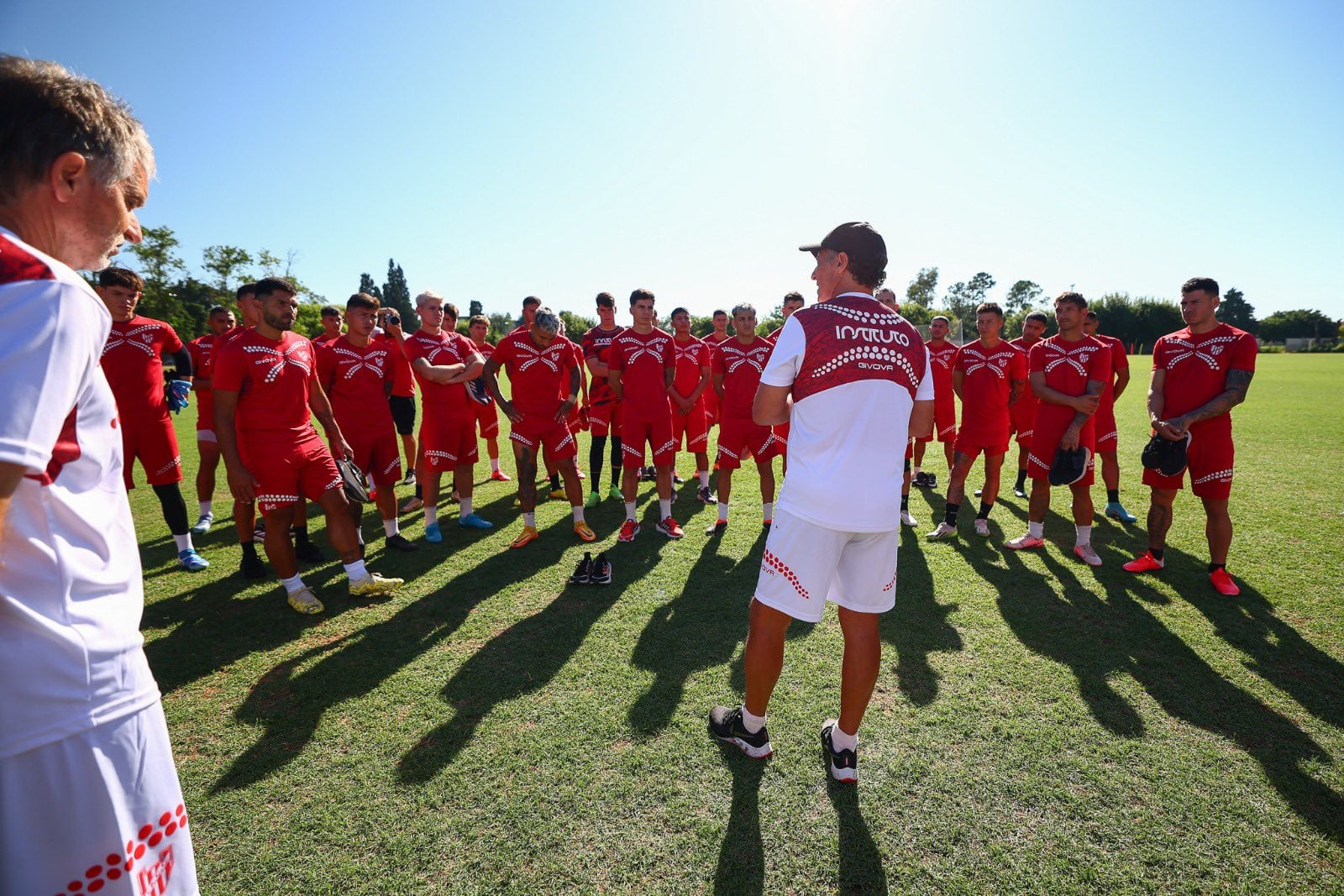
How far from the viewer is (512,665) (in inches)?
150

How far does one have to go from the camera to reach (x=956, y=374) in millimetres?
6785

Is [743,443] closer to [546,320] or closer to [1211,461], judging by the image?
[546,320]

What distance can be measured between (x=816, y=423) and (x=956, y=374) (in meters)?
5.12

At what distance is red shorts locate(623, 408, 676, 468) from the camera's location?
646cm

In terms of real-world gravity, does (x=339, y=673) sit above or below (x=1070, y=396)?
below

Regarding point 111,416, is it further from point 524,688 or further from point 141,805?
point 524,688

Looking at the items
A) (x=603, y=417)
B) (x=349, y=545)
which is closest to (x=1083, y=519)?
(x=603, y=417)

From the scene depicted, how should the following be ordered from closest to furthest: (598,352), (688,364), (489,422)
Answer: (598,352), (688,364), (489,422)

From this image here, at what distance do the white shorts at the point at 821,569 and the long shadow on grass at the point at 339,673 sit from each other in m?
2.61

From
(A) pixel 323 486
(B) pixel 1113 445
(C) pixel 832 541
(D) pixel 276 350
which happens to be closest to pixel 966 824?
(C) pixel 832 541

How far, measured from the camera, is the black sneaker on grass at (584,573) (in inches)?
199

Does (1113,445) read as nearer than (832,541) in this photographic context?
No

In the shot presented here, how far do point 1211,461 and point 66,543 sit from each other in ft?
21.7

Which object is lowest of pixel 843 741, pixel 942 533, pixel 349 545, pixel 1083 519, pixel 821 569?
pixel 942 533
